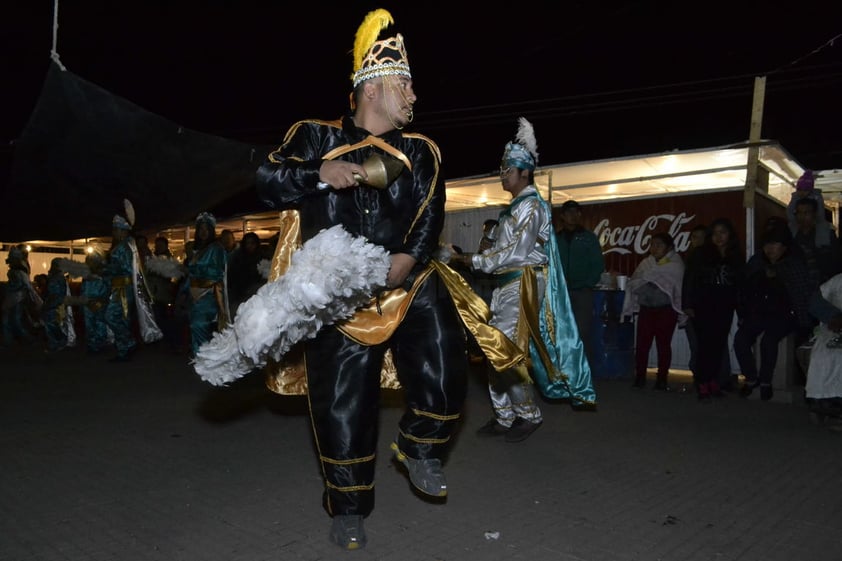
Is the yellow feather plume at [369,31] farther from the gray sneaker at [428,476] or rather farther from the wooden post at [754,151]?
the wooden post at [754,151]

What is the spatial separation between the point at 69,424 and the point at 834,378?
628 cm

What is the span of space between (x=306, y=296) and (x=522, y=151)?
307cm

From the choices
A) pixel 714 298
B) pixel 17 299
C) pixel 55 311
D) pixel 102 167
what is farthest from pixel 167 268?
pixel 714 298

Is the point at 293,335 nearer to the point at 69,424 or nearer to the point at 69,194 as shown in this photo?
the point at 69,424

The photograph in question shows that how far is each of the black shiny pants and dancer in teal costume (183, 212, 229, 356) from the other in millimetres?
6175

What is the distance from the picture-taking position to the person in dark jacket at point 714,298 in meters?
6.94

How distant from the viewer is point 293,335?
2541 mm

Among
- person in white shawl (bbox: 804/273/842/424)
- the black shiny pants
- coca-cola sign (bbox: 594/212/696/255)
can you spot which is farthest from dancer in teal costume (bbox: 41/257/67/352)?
person in white shawl (bbox: 804/273/842/424)

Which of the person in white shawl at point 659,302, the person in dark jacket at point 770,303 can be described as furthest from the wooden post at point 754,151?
the person in dark jacket at point 770,303

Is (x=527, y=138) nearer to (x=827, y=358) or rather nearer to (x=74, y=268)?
(x=827, y=358)

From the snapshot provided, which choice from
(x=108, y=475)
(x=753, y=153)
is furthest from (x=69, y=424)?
(x=753, y=153)

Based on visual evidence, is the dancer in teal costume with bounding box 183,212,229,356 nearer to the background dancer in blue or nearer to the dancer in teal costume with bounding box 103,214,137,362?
the dancer in teal costume with bounding box 103,214,137,362

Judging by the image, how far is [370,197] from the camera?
9.73 ft

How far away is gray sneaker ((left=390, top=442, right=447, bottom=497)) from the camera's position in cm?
298
